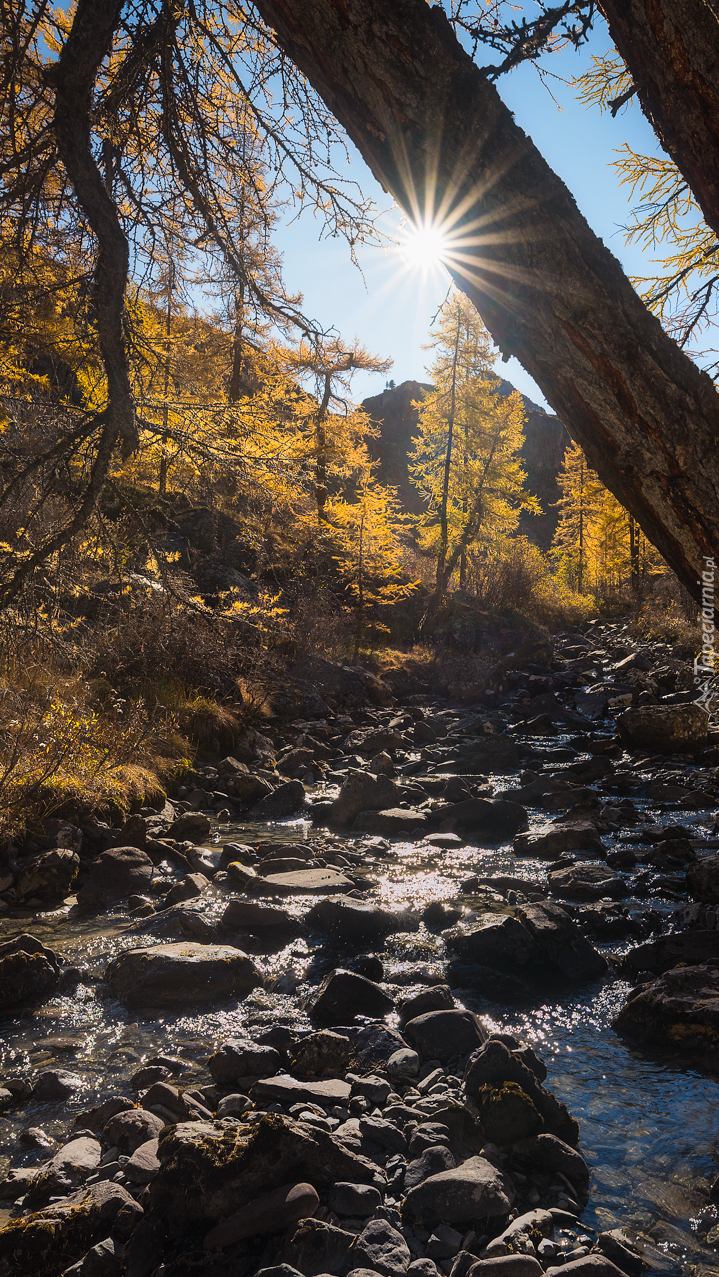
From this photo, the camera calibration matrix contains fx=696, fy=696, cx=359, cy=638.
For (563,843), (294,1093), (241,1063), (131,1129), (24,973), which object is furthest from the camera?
(563,843)

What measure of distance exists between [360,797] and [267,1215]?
249 inches

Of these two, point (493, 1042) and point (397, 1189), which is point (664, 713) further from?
point (397, 1189)

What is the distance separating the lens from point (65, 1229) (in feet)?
7.77

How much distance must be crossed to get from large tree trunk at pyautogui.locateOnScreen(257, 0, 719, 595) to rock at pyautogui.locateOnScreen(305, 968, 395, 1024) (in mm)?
3458

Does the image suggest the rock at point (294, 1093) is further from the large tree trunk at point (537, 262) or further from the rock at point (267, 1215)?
the large tree trunk at point (537, 262)

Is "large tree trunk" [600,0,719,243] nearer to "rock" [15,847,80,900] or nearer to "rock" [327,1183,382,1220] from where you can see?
"rock" [327,1183,382,1220]

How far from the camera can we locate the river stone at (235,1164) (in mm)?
2416

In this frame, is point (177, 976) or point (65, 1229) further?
point (177, 976)

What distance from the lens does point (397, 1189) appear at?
2.64 meters

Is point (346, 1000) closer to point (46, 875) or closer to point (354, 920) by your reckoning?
point (354, 920)

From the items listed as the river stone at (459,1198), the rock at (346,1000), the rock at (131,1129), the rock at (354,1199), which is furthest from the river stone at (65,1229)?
the rock at (346,1000)

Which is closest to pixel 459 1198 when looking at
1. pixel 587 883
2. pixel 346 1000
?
pixel 346 1000

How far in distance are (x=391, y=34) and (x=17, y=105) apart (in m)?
2.83

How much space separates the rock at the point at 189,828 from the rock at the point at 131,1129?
444 centimetres
